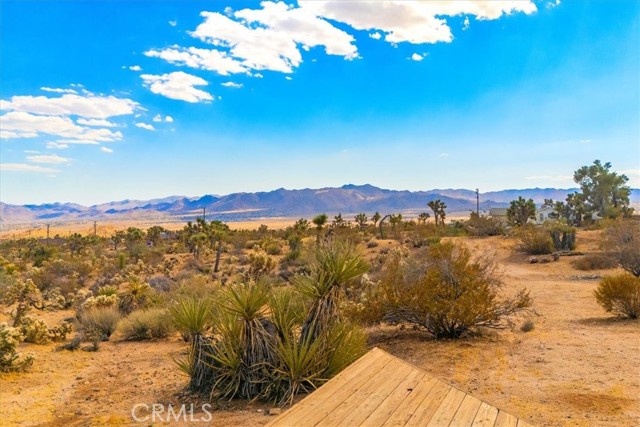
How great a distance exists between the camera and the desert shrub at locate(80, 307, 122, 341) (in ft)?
48.7

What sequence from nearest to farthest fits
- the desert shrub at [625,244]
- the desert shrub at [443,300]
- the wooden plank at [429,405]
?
the wooden plank at [429,405], the desert shrub at [443,300], the desert shrub at [625,244]

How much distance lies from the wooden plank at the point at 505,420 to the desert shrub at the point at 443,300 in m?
5.94

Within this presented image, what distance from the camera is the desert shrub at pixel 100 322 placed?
48.7ft

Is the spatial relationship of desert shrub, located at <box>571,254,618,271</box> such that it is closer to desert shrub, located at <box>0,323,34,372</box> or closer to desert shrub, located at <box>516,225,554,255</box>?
desert shrub, located at <box>516,225,554,255</box>

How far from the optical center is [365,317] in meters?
11.1

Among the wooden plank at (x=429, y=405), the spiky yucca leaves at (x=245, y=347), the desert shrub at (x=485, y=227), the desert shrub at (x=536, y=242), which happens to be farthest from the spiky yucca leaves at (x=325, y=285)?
the desert shrub at (x=485, y=227)

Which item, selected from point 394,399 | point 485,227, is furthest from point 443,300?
point 485,227

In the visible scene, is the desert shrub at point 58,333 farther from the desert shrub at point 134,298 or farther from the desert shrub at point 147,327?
the desert shrub at point 134,298

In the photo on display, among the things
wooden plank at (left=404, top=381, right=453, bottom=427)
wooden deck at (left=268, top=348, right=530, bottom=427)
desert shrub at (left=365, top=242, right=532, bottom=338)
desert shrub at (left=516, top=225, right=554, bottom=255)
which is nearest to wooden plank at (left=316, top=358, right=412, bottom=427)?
wooden deck at (left=268, top=348, right=530, bottom=427)

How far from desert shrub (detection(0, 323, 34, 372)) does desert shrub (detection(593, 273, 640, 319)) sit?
45.9ft

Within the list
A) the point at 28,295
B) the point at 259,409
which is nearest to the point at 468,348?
the point at 259,409

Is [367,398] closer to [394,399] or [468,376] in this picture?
[394,399]

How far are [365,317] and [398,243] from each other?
23568 mm

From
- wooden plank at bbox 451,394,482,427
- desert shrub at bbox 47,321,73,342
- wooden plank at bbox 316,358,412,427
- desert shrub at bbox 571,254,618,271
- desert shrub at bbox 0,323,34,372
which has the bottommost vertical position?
desert shrub at bbox 47,321,73,342
